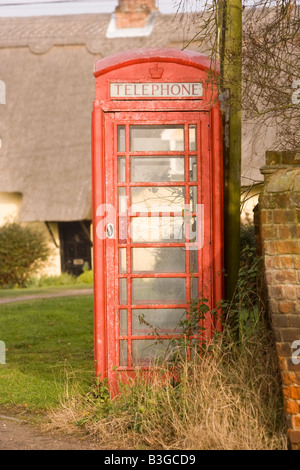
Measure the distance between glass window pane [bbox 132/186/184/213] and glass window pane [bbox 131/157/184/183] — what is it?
0.27 ft

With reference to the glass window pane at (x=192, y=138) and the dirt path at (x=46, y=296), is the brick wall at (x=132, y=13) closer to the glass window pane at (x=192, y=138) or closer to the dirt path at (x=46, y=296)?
the dirt path at (x=46, y=296)

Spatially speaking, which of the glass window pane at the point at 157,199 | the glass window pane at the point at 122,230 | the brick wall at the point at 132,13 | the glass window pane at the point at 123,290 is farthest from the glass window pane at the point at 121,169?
the brick wall at the point at 132,13

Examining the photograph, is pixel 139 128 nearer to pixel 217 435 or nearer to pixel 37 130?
pixel 217 435

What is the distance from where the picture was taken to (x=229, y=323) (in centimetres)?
579

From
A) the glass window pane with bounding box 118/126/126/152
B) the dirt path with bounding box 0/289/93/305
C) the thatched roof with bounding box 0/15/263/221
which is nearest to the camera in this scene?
the glass window pane with bounding box 118/126/126/152

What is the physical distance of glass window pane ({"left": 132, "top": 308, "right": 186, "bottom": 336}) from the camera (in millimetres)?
6059

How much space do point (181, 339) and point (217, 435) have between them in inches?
55.3

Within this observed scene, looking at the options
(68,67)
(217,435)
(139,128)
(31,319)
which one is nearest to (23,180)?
(68,67)

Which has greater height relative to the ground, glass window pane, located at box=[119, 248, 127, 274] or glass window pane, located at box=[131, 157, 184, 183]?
glass window pane, located at box=[131, 157, 184, 183]

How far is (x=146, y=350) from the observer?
606cm

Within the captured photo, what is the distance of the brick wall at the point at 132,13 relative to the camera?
25.2 m

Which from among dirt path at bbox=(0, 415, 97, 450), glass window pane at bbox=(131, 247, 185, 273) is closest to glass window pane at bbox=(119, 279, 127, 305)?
glass window pane at bbox=(131, 247, 185, 273)

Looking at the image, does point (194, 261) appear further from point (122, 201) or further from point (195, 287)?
point (122, 201)

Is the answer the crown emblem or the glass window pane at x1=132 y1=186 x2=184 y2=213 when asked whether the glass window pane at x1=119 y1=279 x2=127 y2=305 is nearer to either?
the glass window pane at x1=132 y1=186 x2=184 y2=213
